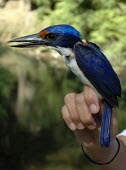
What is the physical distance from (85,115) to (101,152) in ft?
0.80

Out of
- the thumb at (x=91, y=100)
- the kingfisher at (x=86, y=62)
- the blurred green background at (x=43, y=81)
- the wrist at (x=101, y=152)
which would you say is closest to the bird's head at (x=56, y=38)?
the kingfisher at (x=86, y=62)

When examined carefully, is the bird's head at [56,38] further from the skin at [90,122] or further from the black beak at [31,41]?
the skin at [90,122]

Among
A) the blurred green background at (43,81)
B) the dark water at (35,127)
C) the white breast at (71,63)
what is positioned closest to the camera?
the white breast at (71,63)

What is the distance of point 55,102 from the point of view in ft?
31.0

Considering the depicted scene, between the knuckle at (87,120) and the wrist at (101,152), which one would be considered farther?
the wrist at (101,152)

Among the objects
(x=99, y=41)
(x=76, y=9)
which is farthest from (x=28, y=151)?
(x=76, y=9)

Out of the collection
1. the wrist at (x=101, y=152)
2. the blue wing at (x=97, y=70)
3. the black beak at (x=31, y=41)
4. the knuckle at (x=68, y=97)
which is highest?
the black beak at (x=31, y=41)

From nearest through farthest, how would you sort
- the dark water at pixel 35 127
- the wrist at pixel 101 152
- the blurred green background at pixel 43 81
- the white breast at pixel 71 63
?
the white breast at pixel 71 63 < the wrist at pixel 101 152 < the dark water at pixel 35 127 < the blurred green background at pixel 43 81

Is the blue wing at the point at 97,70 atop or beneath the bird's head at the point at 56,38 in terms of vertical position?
beneath

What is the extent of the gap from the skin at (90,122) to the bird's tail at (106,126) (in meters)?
0.02

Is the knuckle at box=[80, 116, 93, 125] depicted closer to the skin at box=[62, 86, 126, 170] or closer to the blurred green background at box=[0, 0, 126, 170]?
the skin at box=[62, 86, 126, 170]

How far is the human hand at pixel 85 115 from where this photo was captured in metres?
1.46

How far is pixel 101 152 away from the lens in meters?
1.67

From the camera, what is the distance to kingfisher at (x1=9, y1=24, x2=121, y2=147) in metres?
1.45
